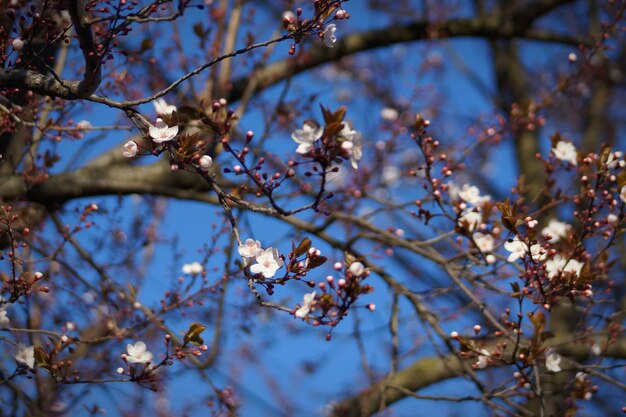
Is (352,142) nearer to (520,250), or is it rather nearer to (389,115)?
(520,250)

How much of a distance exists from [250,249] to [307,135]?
415 millimetres

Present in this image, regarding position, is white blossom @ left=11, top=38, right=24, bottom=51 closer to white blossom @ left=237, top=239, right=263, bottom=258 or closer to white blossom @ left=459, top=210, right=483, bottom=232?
white blossom @ left=237, top=239, right=263, bottom=258

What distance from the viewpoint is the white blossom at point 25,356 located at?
1.96 m

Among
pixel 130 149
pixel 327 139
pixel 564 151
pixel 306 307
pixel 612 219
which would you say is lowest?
pixel 306 307

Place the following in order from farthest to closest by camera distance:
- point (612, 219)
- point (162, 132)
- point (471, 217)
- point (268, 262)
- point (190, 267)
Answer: point (190, 267)
point (471, 217)
point (612, 219)
point (268, 262)
point (162, 132)

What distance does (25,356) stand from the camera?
2016 millimetres

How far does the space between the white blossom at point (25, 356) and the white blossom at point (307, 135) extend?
3.96 ft

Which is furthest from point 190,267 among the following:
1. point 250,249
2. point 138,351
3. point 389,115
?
point 389,115

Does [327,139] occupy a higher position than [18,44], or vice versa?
[18,44]

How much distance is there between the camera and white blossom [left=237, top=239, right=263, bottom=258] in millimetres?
1620

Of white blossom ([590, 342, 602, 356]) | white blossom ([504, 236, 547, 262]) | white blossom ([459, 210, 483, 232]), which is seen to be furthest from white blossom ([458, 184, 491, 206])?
white blossom ([590, 342, 602, 356])

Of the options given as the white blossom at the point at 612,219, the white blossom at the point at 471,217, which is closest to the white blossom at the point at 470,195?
the white blossom at the point at 471,217

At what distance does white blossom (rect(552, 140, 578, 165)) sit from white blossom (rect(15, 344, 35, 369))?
2.25 m

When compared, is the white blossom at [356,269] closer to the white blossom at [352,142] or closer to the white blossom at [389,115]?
the white blossom at [352,142]
